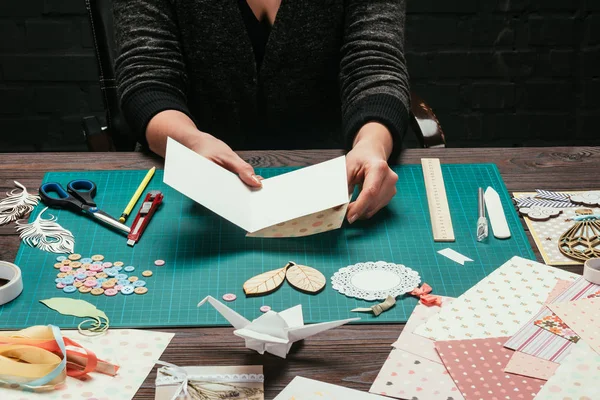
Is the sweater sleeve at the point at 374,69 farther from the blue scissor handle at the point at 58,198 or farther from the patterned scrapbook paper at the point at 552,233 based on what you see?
the blue scissor handle at the point at 58,198

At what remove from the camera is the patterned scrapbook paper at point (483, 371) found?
852mm

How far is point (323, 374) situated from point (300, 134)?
102 centimetres

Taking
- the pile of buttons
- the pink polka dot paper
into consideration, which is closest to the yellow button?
the pile of buttons

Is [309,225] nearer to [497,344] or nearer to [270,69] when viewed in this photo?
[497,344]

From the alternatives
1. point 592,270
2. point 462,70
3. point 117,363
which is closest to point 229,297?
point 117,363

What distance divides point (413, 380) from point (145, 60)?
3.25ft

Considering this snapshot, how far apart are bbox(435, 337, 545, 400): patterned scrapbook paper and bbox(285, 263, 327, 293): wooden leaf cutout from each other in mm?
201

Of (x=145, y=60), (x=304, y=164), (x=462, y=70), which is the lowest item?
(x=462, y=70)

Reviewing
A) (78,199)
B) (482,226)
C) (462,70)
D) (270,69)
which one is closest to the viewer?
(482,226)

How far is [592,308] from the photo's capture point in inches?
39.3

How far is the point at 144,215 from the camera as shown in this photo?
1.25m

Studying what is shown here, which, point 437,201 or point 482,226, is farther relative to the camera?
point 437,201

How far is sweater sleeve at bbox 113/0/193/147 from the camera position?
5.06 ft

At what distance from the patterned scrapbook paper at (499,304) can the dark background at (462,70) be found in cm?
166
